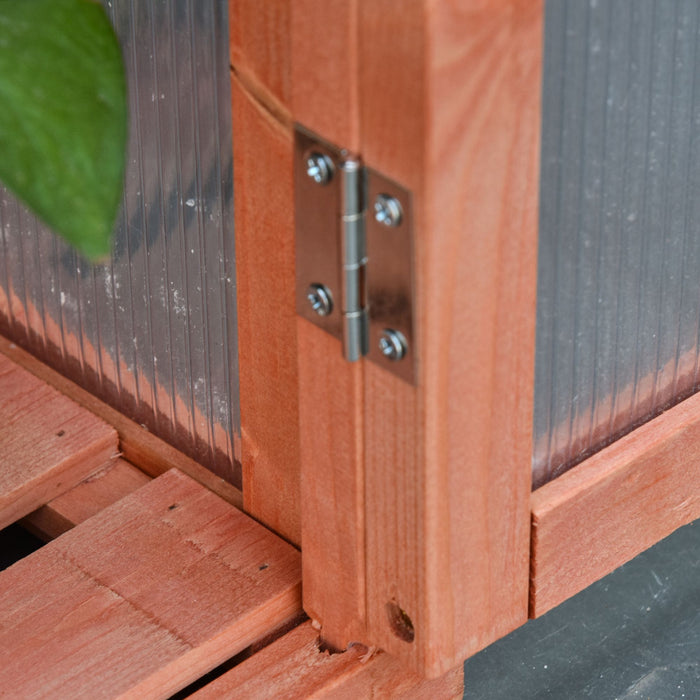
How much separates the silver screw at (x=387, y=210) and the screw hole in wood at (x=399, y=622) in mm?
221

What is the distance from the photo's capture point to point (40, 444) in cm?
87

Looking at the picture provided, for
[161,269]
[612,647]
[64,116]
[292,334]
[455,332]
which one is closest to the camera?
[64,116]

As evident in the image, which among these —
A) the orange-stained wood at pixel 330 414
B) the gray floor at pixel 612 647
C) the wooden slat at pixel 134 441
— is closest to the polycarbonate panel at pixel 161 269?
the wooden slat at pixel 134 441

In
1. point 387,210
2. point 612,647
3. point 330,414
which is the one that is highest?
point 387,210

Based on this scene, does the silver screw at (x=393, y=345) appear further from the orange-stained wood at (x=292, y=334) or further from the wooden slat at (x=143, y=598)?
the wooden slat at (x=143, y=598)

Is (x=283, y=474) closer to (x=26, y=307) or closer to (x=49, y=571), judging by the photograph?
(x=49, y=571)

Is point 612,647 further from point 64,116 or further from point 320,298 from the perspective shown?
point 64,116

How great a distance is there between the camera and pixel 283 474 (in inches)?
29.6

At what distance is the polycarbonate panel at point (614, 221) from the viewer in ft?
2.06

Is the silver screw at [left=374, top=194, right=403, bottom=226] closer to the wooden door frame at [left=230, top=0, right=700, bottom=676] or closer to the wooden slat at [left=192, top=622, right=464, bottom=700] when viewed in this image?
the wooden door frame at [left=230, top=0, right=700, bottom=676]

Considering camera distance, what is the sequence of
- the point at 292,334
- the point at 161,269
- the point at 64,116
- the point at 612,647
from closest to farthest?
1. the point at 64,116
2. the point at 292,334
3. the point at 161,269
4. the point at 612,647

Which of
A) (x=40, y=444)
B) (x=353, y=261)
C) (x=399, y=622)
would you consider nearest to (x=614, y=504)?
(x=399, y=622)

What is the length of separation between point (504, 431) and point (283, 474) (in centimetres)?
16

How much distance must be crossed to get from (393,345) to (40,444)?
0.36 meters
